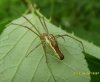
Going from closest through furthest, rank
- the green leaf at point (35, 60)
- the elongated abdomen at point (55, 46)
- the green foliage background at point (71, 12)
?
1. the green leaf at point (35, 60)
2. the elongated abdomen at point (55, 46)
3. the green foliage background at point (71, 12)

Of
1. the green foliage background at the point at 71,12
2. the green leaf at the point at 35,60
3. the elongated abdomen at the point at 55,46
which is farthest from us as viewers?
the green foliage background at the point at 71,12

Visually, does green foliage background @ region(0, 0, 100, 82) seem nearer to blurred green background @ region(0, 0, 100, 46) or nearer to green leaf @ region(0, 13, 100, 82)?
blurred green background @ region(0, 0, 100, 46)

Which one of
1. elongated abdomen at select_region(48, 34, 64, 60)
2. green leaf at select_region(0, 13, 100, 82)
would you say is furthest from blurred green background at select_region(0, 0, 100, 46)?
green leaf at select_region(0, 13, 100, 82)

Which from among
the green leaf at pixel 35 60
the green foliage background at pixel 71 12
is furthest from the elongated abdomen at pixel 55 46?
the green foliage background at pixel 71 12

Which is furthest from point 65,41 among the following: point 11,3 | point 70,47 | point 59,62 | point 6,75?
point 11,3

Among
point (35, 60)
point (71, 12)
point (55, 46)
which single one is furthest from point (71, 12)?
point (35, 60)

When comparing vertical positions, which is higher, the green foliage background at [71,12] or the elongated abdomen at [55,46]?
the elongated abdomen at [55,46]

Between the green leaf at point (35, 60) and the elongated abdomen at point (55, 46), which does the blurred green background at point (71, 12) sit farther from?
the green leaf at point (35, 60)

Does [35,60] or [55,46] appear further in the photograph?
[55,46]

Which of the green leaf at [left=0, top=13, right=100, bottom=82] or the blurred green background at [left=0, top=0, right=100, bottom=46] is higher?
the green leaf at [left=0, top=13, right=100, bottom=82]

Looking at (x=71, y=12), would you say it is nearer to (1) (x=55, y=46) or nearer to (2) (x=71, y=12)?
(2) (x=71, y=12)
